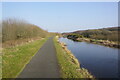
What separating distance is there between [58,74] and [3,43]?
18.4 m

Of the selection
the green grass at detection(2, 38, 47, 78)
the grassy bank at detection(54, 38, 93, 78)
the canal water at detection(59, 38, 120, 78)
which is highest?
the green grass at detection(2, 38, 47, 78)

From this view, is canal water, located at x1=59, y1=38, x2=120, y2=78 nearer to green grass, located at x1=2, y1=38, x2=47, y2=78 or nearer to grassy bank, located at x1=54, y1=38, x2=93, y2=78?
grassy bank, located at x1=54, y1=38, x2=93, y2=78

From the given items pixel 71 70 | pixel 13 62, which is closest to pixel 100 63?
pixel 71 70

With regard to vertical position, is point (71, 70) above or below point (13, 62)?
below

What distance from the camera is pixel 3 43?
2416 cm

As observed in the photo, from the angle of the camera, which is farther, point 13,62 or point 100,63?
point 100,63

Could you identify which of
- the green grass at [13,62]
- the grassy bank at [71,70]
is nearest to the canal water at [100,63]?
the grassy bank at [71,70]

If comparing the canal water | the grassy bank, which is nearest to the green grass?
the grassy bank

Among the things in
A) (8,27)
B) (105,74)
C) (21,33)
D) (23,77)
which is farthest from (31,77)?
(21,33)

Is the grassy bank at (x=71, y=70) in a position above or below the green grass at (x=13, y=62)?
below

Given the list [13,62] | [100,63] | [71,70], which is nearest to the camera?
[71,70]

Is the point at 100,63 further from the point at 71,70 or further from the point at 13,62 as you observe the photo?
the point at 13,62

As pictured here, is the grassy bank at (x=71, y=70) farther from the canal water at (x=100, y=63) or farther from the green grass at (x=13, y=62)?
the green grass at (x=13, y=62)

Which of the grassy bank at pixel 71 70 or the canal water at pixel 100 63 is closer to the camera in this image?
the grassy bank at pixel 71 70
